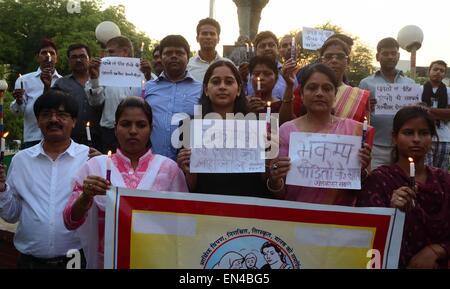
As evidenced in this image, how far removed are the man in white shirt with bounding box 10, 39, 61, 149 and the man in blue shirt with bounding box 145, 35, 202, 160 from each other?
1.30 meters

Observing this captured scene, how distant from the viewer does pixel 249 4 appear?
501 inches

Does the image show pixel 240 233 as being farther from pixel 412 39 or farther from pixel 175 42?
pixel 412 39

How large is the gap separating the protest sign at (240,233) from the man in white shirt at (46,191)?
51 cm

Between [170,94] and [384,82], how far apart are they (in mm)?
2450

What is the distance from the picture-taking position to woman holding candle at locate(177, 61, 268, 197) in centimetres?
344

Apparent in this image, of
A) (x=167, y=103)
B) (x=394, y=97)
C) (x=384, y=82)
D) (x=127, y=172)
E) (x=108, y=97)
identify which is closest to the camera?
(x=127, y=172)

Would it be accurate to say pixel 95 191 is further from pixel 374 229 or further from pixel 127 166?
pixel 374 229

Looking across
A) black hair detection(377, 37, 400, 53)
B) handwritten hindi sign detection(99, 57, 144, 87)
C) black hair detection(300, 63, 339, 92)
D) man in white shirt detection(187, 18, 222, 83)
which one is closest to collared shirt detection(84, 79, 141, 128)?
handwritten hindi sign detection(99, 57, 144, 87)

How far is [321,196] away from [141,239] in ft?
4.03

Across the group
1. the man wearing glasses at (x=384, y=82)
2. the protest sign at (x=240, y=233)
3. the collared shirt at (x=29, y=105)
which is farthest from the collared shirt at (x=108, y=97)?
the man wearing glasses at (x=384, y=82)

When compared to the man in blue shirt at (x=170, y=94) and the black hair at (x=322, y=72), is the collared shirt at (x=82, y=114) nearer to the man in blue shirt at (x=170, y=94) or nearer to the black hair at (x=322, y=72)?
the man in blue shirt at (x=170, y=94)

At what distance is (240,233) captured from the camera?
317 centimetres

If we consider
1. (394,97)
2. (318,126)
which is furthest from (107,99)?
(394,97)

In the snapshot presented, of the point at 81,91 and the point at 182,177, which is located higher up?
the point at 81,91
